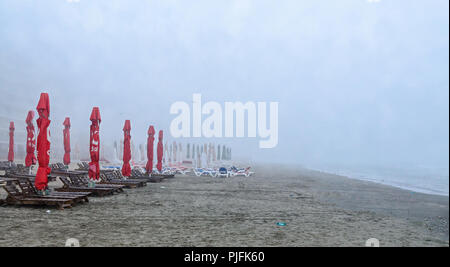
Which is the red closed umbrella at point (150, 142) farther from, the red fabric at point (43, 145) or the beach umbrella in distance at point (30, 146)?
the red fabric at point (43, 145)

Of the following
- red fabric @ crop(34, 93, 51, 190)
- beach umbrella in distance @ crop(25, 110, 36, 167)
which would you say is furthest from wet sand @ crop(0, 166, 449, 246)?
beach umbrella in distance @ crop(25, 110, 36, 167)

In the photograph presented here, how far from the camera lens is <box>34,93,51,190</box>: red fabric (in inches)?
326

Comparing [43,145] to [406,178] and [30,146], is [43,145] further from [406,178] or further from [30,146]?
Result: [406,178]

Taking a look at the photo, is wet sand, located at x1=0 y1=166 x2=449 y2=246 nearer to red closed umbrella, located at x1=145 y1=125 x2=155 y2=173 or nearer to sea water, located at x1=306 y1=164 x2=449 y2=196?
red closed umbrella, located at x1=145 y1=125 x2=155 y2=173

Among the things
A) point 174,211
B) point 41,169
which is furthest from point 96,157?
point 174,211

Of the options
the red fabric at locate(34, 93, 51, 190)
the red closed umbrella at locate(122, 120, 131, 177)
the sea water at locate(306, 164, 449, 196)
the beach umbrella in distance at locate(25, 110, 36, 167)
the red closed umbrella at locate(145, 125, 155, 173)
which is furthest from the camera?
the sea water at locate(306, 164, 449, 196)

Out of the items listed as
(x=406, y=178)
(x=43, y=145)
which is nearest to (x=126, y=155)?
(x=43, y=145)

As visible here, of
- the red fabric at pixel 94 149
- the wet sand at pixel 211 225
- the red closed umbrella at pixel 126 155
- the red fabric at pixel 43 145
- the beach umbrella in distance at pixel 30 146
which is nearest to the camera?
the wet sand at pixel 211 225

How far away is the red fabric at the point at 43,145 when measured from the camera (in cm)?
829

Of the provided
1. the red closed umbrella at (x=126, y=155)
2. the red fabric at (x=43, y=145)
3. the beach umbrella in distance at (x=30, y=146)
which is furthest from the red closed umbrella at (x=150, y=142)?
the red fabric at (x=43, y=145)

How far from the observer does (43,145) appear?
8.47 m
